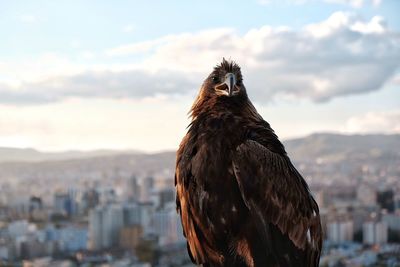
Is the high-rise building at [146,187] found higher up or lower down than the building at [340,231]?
higher up

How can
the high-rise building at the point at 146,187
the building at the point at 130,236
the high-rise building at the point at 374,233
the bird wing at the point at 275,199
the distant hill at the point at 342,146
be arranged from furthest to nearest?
the high-rise building at the point at 146,187 < the distant hill at the point at 342,146 < the building at the point at 130,236 < the high-rise building at the point at 374,233 < the bird wing at the point at 275,199

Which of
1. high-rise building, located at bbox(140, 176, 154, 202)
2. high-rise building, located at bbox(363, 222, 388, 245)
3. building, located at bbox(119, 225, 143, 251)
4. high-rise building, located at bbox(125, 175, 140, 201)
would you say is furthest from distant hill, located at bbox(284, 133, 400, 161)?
high-rise building, located at bbox(125, 175, 140, 201)

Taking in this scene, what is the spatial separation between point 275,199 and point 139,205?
2568 cm

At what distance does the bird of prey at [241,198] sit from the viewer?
10.1ft

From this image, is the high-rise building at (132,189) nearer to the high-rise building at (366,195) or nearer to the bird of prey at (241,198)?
the high-rise building at (366,195)

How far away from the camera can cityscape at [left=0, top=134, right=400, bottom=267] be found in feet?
69.9

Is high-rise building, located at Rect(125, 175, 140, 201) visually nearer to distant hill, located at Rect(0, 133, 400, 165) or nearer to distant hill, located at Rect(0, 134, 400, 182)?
distant hill, located at Rect(0, 134, 400, 182)

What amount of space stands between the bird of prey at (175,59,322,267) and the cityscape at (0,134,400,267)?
1416 centimetres

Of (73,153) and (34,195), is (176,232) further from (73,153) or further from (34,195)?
(34,195)

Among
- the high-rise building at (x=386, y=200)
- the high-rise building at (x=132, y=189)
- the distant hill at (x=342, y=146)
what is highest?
the distant hill at (x=342, y=146)

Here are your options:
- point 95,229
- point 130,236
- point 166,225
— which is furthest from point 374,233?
point 95,229

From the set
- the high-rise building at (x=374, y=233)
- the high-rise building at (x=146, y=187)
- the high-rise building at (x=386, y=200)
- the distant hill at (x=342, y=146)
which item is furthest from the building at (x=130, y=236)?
the high-rise building at (x=386, y=200)

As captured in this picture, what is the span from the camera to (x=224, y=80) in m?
3.33

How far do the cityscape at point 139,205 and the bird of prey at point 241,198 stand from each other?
14.2m
